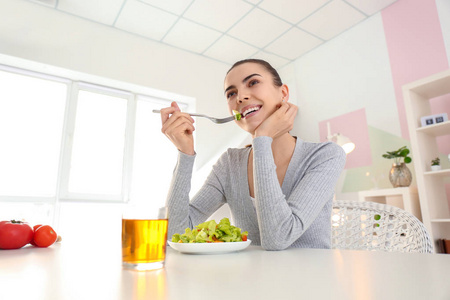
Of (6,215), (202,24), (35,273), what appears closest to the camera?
(35,273)

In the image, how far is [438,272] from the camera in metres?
0.34

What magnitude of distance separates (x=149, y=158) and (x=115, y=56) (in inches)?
48.6

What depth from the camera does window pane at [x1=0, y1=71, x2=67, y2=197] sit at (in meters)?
2.85

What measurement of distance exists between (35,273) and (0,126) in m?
3.21

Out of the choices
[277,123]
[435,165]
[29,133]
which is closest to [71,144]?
[29,133]

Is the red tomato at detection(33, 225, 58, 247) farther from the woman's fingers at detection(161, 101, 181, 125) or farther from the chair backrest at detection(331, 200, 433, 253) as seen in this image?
the chair backrest at detection(331, 200, 433, 253)

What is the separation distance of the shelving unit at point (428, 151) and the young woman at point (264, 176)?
158 cm

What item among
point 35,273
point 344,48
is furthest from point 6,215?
point 344,48

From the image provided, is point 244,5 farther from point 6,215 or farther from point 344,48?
point 6,215

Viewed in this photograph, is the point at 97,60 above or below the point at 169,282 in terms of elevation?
above

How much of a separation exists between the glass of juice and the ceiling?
2.86 meters

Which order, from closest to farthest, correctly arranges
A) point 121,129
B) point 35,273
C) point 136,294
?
Result: point 136,294
point 35,273
point 121,129

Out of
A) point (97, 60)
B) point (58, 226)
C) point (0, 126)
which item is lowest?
point (58, 226)

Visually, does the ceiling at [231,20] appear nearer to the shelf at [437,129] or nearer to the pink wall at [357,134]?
the pink wall at [357,134]
